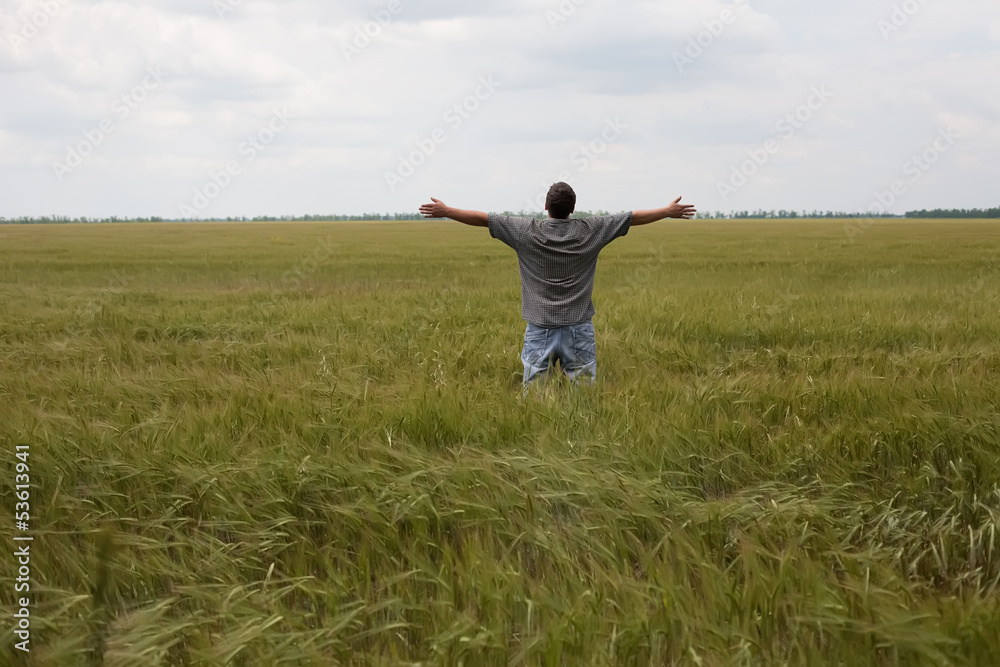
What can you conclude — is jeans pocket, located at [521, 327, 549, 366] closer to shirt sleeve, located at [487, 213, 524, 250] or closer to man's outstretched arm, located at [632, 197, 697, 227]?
shirt sleeve, located at [487, 213, 524, 250]

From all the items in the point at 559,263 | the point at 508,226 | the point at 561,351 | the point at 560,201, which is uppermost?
the point at 560,201

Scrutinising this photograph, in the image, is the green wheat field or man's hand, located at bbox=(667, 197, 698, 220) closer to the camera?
the green wheat field

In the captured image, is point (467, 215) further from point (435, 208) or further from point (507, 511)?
point (507, 511)

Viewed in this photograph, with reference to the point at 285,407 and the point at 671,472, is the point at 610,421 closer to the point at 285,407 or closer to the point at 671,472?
the point at 671,472

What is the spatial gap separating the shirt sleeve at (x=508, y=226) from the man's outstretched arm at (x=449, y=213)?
57mm

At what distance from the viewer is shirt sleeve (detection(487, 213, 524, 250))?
184 inches

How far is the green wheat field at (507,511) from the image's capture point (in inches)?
82.5

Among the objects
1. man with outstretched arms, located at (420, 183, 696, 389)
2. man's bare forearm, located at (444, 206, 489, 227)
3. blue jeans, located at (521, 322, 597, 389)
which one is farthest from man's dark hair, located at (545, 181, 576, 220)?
blue jeans, located at (521, 322, 597, 389)

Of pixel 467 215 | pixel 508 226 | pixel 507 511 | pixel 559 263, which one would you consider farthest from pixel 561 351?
pixel 507 511

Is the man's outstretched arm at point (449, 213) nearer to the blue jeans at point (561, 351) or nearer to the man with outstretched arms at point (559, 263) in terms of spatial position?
the man with outstretched arms at point (559, 263)

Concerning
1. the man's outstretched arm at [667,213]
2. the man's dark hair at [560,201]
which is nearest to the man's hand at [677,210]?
the man's outstretched arm at [667,213]

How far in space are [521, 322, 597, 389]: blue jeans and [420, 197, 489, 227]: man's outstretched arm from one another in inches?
33.9

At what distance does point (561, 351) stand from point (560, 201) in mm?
1046

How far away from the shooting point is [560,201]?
461cm
